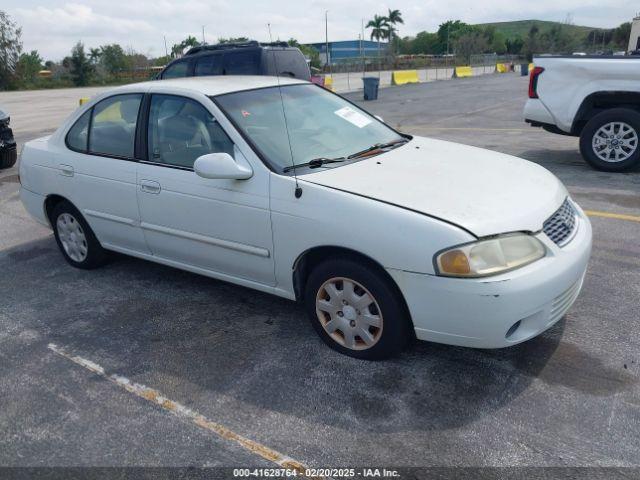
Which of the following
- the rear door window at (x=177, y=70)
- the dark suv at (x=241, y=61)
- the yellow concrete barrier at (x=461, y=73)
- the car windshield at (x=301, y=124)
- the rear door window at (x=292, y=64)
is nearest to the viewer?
the car windshield at (x=301, y=124)

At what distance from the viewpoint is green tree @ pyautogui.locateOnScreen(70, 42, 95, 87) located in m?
51.7

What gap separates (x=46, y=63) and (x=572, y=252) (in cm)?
7854

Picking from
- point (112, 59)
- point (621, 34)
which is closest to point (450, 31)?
point (621, 34)

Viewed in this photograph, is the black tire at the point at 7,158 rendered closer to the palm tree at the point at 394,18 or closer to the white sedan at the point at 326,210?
the white sedan at the point at 326,210

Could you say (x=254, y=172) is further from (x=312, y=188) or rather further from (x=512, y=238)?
(x=512, y=238)

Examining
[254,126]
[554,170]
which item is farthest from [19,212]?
[554,170]

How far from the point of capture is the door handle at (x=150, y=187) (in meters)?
3.98

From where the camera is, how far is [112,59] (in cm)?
6228

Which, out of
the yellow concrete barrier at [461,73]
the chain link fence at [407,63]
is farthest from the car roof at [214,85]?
the chain link fence at [407,63]

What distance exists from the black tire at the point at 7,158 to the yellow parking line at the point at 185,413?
7.25m

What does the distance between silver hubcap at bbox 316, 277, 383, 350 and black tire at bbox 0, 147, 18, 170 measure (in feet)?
27.7

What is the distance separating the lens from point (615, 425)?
2680mm

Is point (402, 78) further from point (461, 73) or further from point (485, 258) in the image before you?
point (485, 258)

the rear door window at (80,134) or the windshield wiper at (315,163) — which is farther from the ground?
the rear door window at (80,134)
